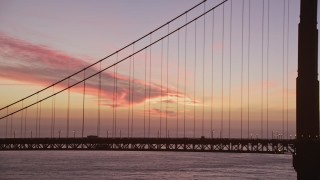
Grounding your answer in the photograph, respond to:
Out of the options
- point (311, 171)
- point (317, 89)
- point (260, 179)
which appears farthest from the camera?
point (260, 179)

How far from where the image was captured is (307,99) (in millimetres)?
24328

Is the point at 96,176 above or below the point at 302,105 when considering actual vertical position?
below

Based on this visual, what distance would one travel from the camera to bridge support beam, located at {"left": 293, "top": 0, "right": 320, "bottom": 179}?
23.3m

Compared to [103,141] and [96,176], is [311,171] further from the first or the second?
[96,176]

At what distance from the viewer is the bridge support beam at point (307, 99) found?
2330 centimetres

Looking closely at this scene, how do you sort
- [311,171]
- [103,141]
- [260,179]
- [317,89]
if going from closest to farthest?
[311,171] < [317,89] < [103,141] < [260,179]

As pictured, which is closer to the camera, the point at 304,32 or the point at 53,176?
the point at 304,32

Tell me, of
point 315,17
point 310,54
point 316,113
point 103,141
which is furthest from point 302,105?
point 103,141

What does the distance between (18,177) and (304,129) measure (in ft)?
300

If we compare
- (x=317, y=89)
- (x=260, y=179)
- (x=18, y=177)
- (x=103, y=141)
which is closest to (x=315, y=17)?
(x=317, y=89)

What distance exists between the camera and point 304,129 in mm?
23984

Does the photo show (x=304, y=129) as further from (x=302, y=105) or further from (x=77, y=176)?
(x=77, y=176)

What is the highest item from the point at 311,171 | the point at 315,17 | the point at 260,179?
the point at 315,17

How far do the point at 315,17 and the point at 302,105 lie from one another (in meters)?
4.09
